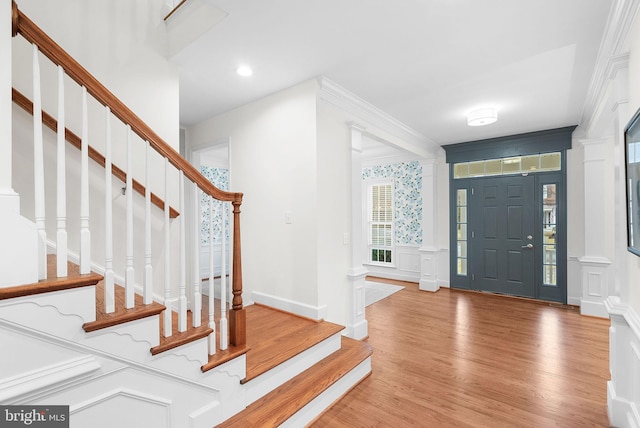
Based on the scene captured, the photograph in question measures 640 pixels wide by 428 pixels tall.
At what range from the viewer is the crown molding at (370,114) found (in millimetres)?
2877

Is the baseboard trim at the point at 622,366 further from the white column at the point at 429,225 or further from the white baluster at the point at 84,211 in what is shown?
the white column at the point at 429,225

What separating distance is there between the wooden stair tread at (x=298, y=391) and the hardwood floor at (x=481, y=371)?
20 centimetres

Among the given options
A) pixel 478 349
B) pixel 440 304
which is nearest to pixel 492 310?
pixel 440 304

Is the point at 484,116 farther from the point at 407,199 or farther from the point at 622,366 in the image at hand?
the point at 407,199

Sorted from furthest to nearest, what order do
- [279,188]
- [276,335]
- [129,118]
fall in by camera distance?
1. [279,188]
2. [276,335]
3. [129,118]

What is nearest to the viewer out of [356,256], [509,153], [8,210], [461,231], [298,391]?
[8,210]

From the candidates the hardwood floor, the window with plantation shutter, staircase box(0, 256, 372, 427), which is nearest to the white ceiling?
staircase box(0, 256, 372, 427)

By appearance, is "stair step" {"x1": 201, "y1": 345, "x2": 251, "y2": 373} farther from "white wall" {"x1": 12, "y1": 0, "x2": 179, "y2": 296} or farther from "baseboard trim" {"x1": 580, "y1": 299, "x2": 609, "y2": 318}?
"baseboard trim" {"x1": 580, "y1": 299, "x2": 609, "y2": 318}

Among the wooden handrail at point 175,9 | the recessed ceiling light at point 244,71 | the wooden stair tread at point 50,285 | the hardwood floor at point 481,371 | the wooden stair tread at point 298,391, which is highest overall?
the wooden handrail at point 175,9

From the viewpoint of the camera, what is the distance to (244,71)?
2613 millimetres

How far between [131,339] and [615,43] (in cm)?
337

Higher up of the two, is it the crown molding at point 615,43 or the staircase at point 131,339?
the crown molding at point 615,43

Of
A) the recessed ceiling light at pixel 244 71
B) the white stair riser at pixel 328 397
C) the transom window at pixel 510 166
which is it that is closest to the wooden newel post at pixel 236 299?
the white stair riser at pixel 328 397

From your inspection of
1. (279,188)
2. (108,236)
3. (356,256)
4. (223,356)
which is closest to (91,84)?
(108,236)
